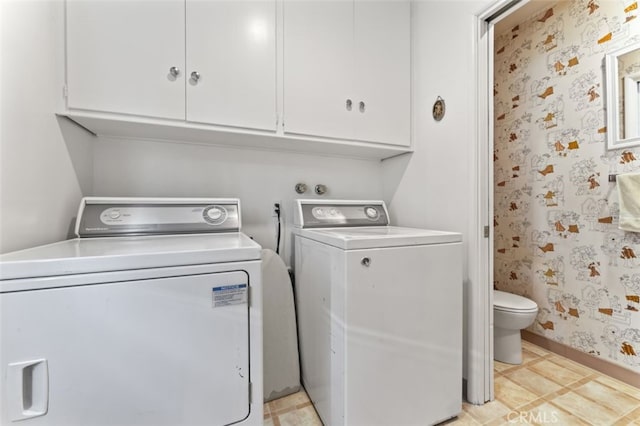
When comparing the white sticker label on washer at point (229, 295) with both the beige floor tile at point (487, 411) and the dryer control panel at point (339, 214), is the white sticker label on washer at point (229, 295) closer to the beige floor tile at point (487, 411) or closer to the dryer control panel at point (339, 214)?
the dryer control panel at point (339, 214)

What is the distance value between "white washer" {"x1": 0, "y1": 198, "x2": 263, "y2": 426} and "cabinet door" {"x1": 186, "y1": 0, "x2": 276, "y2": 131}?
0.83 m

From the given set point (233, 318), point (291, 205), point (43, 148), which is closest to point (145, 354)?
point (233, 318)

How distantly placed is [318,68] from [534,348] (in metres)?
2.67

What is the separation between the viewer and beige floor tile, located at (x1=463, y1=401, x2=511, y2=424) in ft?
4.51

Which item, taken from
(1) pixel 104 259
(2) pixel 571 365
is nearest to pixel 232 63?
(1) pixel 104 259

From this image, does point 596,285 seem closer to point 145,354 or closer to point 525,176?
point 525,176

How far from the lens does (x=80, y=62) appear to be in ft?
3.79

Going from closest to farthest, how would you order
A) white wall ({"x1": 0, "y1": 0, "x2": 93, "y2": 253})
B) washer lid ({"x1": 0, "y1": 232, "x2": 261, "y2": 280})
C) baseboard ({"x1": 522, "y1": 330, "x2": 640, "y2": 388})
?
washer lid ({"x1": 0, "y1": 232, "x2": 261, "y2": 280}) < white wall ({"x1": 0, "y1": 0, "x2": 93, "y2": 253}) < baseboard ({"x1": 522, "y1": 330, "x2": 640, "y2": 388})

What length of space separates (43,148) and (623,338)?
129 inches

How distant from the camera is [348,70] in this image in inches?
65.5

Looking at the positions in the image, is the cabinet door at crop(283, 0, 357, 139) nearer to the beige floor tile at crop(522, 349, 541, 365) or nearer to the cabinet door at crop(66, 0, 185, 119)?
the cabinet door at crop(66, 0, 185, 119)

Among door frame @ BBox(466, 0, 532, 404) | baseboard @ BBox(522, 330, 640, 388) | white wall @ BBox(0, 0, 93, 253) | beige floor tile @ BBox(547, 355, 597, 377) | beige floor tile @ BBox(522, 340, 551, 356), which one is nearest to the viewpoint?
white wall @ BBox(0, 0, 93, 253)

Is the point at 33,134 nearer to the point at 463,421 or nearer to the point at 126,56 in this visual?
the point at 126,56

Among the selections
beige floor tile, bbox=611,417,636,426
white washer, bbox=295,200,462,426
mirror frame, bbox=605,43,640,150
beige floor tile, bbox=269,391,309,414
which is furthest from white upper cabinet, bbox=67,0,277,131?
beige floor tile, bbox=611,417,636,426
